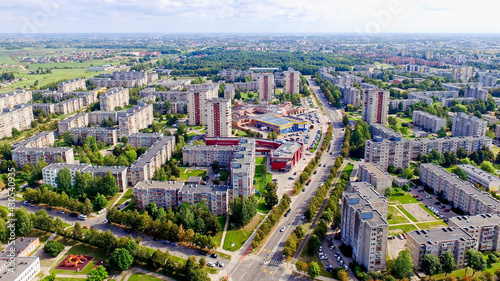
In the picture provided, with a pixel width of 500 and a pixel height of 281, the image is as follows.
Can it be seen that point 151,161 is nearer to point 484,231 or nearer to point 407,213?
point 407,213

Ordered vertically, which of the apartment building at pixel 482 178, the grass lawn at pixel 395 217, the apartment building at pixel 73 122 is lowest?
the grass lawn at pixel 395 217

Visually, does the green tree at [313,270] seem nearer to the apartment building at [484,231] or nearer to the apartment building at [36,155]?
the apartment building at [484,231]

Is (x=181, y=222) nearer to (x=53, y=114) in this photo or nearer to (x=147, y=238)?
(x=147, y=238)

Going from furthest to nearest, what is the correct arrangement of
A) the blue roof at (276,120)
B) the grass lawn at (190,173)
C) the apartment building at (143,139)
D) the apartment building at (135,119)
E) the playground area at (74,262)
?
the blue roof at (276,120), the apartment building at (135,119), the apartment building at (143,139), the grass lawn at (190,173), the playground area at (74,262)

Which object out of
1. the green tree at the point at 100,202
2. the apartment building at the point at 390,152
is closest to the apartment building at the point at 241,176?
the green tree at the point at 100,202

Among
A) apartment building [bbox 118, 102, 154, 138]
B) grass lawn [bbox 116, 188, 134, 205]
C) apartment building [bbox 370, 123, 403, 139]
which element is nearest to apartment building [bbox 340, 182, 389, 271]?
grass lawn [bbox 116, 188, 134, 205]

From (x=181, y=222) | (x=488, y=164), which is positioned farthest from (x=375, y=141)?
(x=181, y=222)
